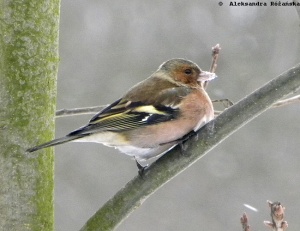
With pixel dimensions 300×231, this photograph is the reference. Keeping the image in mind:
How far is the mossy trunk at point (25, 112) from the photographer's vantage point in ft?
8.64

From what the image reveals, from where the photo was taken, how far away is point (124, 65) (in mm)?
10422

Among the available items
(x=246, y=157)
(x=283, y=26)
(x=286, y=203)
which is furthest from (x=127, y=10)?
(x=286, y=203)

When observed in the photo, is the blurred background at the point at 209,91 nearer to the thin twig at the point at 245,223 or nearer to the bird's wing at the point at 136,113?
the bird's wing at the point at 136,113

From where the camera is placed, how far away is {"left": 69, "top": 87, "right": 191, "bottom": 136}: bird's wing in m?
3.43

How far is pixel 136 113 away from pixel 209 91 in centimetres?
634

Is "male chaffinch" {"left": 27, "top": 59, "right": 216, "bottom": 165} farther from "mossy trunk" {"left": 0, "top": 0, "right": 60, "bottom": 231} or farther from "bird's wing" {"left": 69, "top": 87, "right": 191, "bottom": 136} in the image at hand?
"mossy trunk" {"left": 0, "top": 0, "right": 60, "bottom": 231}

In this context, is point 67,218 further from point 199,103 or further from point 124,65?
point 199,103

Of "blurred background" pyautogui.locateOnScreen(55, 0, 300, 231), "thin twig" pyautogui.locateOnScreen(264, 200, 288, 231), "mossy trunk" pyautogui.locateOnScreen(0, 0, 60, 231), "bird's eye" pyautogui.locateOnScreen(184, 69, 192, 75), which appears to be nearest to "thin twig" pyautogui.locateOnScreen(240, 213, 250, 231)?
"thin twig" pyautogui.locateOnScreen(264, 200, 288, 231)

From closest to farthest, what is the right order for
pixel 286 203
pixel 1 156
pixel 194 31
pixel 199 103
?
1. pixel 1 156
2. pixel 199 103
3. pixel 286 203
4. pixel 194 31

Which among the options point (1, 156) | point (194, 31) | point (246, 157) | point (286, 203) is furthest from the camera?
point (194, 31)

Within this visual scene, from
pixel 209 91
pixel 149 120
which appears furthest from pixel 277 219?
pixel 209 91

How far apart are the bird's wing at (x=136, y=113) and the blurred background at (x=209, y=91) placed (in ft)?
19.6

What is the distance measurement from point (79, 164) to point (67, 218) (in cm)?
86

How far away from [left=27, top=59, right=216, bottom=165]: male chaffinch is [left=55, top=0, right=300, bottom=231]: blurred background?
5939 mm
